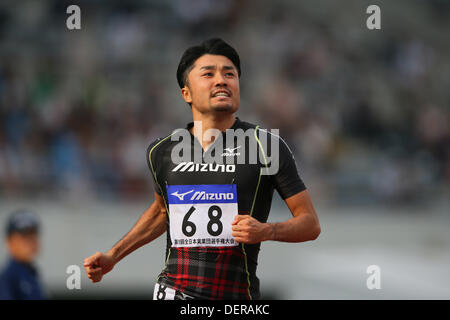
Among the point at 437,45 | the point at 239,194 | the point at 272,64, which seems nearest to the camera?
the point at 239,194

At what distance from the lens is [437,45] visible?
17.7 metres

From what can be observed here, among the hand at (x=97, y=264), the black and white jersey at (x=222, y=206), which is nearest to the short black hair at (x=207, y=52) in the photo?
the black and white jersey at (x=222, y=206)

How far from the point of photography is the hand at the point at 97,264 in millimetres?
4484

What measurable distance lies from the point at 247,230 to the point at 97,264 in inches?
43.4

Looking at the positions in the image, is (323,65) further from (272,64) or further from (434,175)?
(434,175)

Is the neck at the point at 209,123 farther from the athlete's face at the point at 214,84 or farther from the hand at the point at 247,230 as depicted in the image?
the hand at the point at 247,230

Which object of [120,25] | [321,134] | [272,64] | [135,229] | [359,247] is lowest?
[359,247]

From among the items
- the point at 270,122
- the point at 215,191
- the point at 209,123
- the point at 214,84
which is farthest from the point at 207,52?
the point at 270,122

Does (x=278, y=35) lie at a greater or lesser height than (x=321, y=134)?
greater

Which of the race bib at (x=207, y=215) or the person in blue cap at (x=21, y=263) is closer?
the race bib at (x=207, y=215)

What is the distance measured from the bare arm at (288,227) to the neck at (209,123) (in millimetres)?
627

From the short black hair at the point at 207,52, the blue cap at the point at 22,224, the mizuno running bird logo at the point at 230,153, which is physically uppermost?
the short black hair at the point at 207,52
